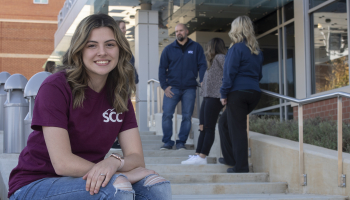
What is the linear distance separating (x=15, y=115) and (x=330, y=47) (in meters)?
7.67

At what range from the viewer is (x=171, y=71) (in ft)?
20.6

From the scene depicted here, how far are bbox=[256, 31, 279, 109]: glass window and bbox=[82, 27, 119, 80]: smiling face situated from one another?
1130 centimetres

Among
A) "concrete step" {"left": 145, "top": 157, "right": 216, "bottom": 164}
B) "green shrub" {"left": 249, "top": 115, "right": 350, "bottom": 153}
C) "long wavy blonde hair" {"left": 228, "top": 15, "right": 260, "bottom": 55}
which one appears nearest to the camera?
"long wavy blonde hair" {"left": 228, "top": 15, "right": 260, "bottom": 55}

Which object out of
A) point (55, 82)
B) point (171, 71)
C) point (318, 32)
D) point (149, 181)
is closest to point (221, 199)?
point (149, 181)

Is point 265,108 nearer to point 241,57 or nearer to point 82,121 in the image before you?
point 241,57

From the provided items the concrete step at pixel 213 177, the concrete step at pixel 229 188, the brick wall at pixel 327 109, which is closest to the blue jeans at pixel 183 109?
the concrete step at pixel 213 177

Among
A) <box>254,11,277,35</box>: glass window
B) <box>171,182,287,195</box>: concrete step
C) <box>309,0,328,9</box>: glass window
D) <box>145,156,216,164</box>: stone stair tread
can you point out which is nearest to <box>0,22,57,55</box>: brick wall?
<box>254,11,277,35</box>: glass window

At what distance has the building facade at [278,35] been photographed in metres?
9.73

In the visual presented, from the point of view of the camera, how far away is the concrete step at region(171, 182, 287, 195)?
14.3 ft

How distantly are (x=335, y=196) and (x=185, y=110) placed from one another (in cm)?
280

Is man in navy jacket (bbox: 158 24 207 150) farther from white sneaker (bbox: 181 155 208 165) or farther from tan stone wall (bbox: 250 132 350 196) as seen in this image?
tan stone wall (bbox: 250 132 350 196)

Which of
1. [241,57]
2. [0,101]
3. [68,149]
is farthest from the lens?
[0,101]

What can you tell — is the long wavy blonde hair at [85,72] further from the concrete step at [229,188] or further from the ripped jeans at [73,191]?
the concrete step at [229,188]

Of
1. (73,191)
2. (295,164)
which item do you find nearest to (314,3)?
(295,164)
